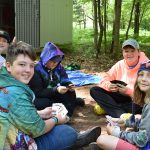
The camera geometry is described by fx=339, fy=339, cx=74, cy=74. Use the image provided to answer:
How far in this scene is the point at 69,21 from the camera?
11664 mm

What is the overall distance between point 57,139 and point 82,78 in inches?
169

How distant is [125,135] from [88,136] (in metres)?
0.40

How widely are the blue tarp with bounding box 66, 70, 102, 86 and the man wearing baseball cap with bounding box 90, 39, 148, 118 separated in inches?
78.8

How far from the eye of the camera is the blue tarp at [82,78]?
6.73 m

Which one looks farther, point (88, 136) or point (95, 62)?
point (95, 62)

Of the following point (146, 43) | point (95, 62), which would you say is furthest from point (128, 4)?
point (95, 62)

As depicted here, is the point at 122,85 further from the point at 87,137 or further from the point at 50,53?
the point at 87,137

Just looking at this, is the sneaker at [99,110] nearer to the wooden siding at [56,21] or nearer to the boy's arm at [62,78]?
the boy's arm at [62,78]

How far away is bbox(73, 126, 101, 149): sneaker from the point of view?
10.4ft

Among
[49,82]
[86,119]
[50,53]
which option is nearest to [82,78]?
[86,119]

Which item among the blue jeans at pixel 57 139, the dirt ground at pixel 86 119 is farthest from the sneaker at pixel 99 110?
the blue jeans at pixel 57 139

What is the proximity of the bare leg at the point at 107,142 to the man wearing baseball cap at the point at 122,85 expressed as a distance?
1.17 meters

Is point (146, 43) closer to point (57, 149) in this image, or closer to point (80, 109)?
point (80, 109)

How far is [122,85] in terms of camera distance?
14.4ft
